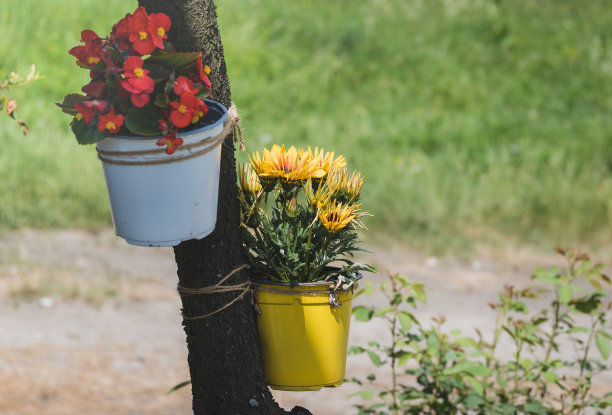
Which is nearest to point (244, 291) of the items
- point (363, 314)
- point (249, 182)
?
point (249, 182)

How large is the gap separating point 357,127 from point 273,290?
4771 millimetres

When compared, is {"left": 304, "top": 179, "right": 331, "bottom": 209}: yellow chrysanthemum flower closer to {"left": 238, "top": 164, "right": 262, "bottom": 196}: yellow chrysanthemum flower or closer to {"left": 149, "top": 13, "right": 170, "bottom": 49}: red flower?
{"left": 238, "top": 164, "right": 262, "bottom": 196}: yellow chrysanthemum flower

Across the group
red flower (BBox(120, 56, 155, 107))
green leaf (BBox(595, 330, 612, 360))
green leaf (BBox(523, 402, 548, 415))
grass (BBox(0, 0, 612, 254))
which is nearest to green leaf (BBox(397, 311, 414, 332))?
green leaf (BBox(523, 402, 548, 415))

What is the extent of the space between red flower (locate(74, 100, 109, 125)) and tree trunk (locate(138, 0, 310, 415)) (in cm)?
31

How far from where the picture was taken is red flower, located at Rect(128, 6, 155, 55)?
1.65m

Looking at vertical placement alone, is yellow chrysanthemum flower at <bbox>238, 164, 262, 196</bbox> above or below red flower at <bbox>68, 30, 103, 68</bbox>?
below

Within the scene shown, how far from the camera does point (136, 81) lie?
163 cm

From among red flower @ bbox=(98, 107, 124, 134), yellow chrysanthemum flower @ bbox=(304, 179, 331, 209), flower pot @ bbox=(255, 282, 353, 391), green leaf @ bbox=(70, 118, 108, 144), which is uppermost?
red flower @ bbox=(98, 107, 124, 134)

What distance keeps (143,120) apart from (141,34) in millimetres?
192

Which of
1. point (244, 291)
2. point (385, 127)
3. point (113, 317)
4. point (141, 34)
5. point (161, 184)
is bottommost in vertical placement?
point (113, 317)

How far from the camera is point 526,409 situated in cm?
253

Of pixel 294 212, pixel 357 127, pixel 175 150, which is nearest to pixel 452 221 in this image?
pixel 357 127

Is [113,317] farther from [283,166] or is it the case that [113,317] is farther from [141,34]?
[141,34]

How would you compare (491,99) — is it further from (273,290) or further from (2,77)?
(273,290)
